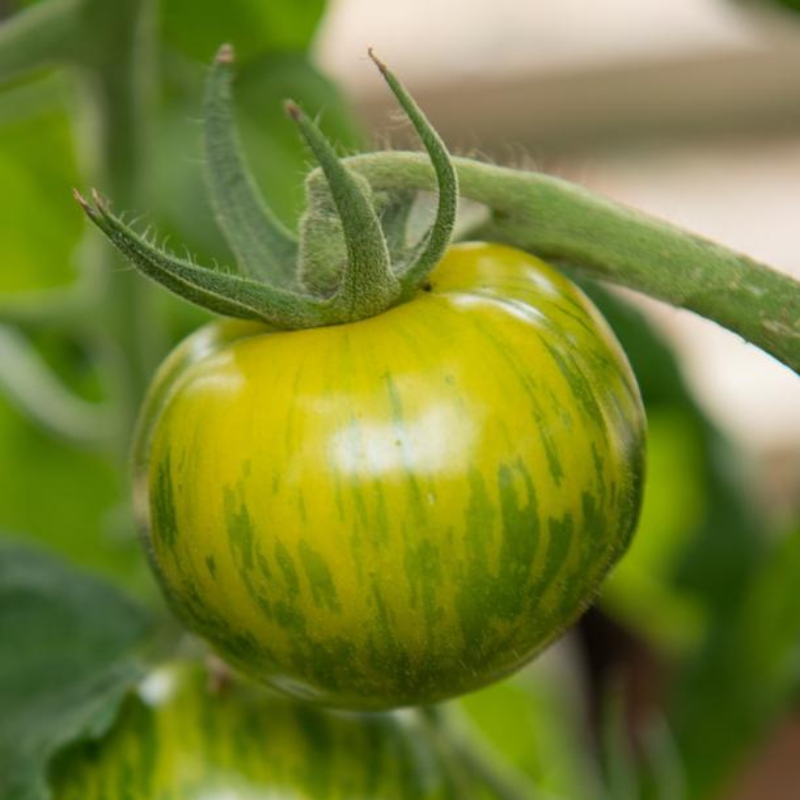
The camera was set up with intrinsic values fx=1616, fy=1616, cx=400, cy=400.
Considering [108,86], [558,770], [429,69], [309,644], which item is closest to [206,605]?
[309,644]

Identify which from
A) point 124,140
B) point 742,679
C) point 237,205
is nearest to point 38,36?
point 124,140

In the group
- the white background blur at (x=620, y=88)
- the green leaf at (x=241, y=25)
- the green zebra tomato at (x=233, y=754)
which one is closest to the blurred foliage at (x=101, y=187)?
the green leaf at (x=241, y=25)

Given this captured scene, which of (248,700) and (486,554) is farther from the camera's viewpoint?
(248,700)

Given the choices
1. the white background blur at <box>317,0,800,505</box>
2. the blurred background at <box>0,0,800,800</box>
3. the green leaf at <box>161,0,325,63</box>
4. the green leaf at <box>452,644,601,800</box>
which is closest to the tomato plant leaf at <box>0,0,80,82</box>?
the blurred background at <box>0,0,800,800</box>

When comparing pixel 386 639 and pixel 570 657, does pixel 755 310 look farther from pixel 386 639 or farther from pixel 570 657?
pixel 570 657

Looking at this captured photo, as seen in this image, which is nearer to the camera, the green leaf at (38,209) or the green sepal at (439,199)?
the green sepal at (439,199)

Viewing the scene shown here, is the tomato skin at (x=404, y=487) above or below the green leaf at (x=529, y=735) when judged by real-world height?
above

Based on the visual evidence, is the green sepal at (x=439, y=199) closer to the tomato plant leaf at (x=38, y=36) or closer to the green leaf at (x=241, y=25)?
the tomato plant leaf at (x=38, y=36)
